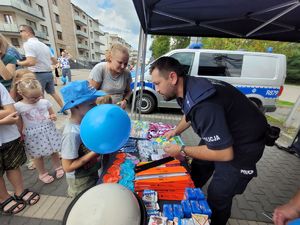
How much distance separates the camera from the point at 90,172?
1.64 meters

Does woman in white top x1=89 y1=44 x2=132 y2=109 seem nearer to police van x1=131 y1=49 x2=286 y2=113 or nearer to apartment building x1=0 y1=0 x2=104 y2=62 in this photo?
police van x1=131 y1=49 x2=286 y2=113

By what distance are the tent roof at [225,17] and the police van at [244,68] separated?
183cm

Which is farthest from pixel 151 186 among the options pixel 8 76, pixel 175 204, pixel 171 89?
pixel 8 76

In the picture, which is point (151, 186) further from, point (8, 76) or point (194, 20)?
point (194, 20)

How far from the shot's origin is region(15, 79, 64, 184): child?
2.13 m

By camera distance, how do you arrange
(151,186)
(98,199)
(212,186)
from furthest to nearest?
(212,186) → (151,186) → (98,199)

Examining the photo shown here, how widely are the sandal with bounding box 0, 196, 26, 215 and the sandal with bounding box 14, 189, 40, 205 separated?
0.05 meters

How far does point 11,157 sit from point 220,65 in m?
5.43

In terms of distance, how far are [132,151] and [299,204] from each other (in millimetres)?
1398

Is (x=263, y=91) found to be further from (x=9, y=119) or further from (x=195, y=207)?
(x=9, y=119)

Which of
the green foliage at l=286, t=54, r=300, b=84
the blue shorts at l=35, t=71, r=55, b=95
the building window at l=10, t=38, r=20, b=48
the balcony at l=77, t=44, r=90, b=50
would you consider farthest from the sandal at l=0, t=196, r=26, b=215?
the balcony at l=77, t=44, r=90, b=50

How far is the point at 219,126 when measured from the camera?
1.19 m

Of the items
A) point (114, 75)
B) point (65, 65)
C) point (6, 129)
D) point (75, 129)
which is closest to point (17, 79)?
point (6, 129)

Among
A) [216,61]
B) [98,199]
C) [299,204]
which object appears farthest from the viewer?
[216,61]
